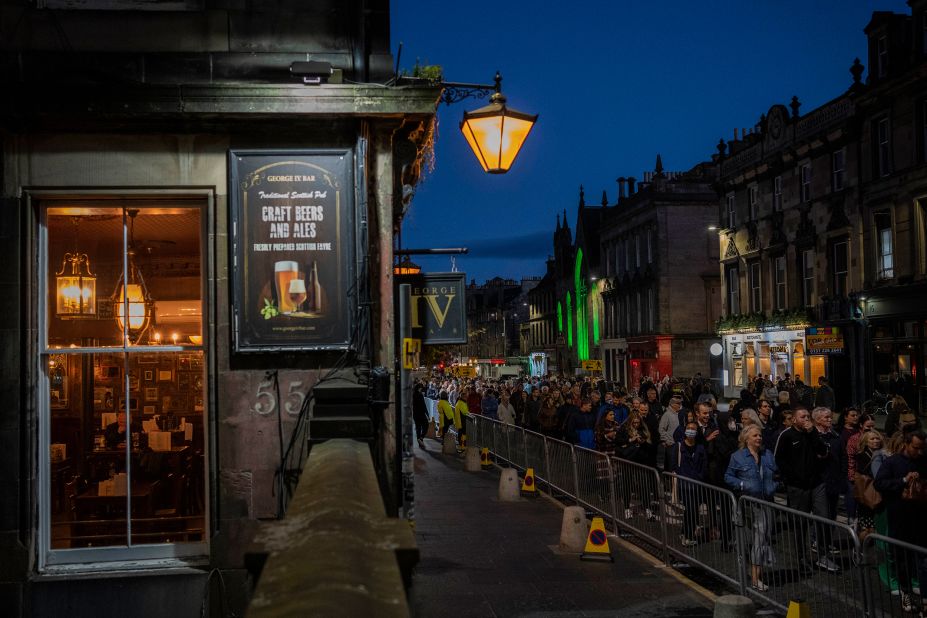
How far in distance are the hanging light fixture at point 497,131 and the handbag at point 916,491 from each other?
513 centimetres

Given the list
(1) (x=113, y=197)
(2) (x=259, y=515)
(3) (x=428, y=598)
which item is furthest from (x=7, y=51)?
(3) (x=428, y=598)

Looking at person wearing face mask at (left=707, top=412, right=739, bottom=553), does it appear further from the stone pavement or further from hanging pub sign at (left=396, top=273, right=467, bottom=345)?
hanging pub sign at (left=396, top=273, right=467, bottom=345)

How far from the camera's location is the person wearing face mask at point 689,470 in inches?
447

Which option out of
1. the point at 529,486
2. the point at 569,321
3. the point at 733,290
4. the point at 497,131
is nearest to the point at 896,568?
the point at 497,131

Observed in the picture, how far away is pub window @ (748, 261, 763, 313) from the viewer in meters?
43.4

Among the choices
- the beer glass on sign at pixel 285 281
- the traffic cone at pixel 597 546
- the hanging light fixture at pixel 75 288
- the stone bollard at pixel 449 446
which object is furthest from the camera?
the stone bollard at pixel 449 446

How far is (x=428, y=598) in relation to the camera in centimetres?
958

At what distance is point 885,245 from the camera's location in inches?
1309

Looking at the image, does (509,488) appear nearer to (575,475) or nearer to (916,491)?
(575,475)

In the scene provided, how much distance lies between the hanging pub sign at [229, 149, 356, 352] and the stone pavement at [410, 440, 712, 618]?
2.39m

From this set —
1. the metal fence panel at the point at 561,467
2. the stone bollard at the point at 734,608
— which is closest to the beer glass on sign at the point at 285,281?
the stone bollard at the point at 734,608

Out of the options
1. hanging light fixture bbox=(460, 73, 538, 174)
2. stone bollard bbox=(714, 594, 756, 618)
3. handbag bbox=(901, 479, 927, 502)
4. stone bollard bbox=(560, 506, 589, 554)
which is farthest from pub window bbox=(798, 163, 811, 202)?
stone bollard bbox=(714, 594, 756, 618)

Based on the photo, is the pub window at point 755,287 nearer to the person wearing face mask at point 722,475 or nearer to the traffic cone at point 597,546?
the person wearing face mask at point 722,475

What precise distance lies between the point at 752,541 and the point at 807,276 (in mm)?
31506
